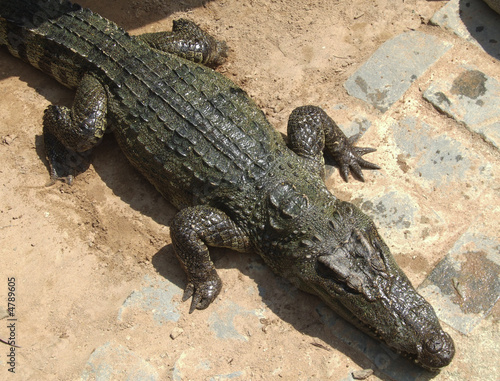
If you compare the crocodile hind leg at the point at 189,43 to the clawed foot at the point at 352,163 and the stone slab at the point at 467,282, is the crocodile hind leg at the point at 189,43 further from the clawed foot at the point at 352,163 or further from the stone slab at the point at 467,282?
the stone slab at the point at 467,282

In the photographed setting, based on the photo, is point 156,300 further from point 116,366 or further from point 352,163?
point 352,163

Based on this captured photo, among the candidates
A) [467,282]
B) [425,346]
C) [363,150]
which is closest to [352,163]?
[363,150]

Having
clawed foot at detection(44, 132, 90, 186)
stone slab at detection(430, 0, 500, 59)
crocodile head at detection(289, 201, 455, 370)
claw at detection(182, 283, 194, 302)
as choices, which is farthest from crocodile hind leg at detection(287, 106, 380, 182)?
clawed foot at detection(44, 132, 90, 186)

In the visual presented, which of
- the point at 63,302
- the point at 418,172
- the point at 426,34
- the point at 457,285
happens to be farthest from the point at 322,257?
the point at 426,34

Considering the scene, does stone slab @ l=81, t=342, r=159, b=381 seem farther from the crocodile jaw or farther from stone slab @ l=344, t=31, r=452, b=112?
stone slab @ l=344, t=31, r=452, b=112

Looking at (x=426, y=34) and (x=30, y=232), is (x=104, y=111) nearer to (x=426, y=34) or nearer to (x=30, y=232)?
(x=30, y=232)

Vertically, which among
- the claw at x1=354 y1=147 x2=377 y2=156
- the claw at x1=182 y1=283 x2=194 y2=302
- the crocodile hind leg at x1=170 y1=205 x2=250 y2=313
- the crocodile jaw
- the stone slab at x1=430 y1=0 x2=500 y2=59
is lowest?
the claw at x1=182 y1=283 x2=194 y2=302
